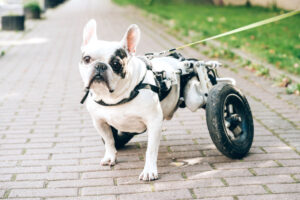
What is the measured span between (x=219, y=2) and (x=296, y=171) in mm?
22552

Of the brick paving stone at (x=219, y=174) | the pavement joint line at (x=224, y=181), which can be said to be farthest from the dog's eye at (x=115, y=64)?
the pavement joint line at (x=224, y=181)

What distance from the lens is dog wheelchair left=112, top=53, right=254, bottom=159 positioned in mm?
4211

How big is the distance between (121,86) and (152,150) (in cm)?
62

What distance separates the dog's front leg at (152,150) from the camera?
3.95m

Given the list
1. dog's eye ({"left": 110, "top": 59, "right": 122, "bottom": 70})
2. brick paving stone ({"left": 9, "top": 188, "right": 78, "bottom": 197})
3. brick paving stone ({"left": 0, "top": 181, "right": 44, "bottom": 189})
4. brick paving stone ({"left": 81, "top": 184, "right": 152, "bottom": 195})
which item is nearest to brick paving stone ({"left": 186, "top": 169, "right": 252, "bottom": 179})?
brick paving stone ({"left": 81, "top": 184, "right": 152, "bottom": 195})

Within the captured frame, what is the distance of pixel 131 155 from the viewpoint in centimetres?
465

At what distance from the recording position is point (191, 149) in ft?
15.7

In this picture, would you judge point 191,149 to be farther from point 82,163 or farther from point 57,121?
point 57,121

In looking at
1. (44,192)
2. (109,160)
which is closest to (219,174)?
(109,160)

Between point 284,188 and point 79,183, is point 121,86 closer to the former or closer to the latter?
point 79,183

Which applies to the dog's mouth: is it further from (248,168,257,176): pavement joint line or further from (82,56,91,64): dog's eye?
(248,168,257,176): pavement joint line

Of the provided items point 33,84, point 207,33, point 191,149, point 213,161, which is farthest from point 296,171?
point 207,33

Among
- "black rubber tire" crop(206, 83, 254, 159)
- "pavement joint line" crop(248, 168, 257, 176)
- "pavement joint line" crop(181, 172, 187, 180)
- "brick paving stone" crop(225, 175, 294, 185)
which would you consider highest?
"black rubber tire" crop(206, 83, 254, 159)

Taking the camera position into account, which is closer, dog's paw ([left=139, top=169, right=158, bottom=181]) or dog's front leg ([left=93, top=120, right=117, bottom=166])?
dog's paw ([left=139, top=169, right=158, bottom=181])
